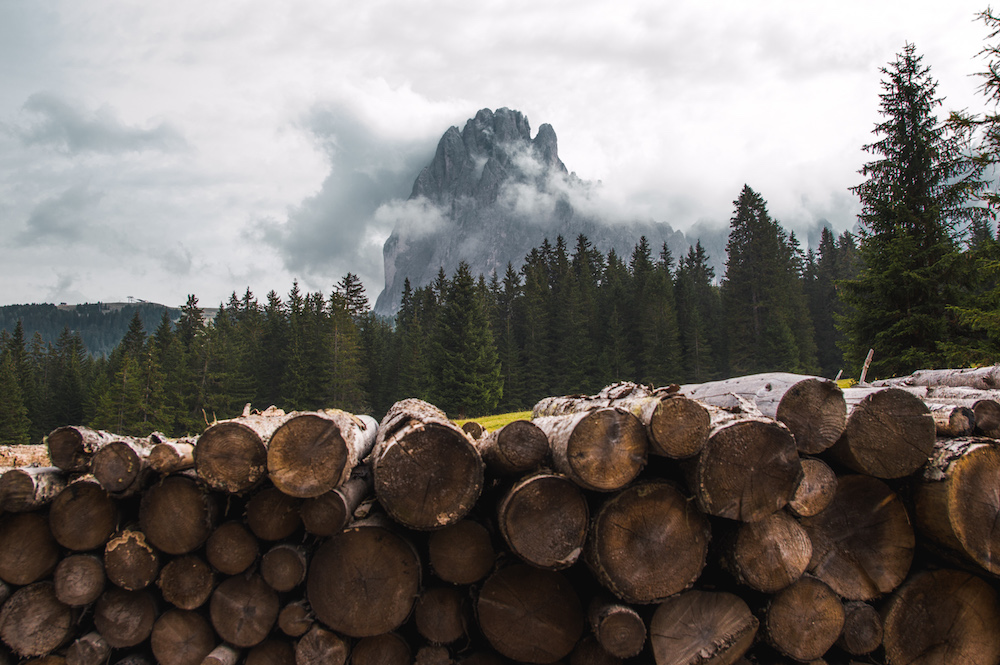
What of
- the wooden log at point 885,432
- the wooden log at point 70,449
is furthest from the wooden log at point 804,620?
the wooden log at point 70,449

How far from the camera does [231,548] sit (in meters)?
3.50

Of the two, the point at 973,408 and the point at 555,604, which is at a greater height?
the point at 973,408

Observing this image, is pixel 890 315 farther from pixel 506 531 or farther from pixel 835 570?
pixel 506 531

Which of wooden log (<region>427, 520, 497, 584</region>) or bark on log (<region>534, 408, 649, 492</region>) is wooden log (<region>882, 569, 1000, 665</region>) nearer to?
bark on log (<region>534, 408, 649, 492</region>)

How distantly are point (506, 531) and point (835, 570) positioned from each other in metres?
2.46

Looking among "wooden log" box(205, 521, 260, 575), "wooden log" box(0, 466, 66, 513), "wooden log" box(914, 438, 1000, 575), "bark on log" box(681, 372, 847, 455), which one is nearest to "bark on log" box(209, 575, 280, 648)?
"wooden log" box(205, 521, 260, 575)

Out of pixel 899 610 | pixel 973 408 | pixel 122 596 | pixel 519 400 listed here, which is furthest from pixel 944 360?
pixel 519 400

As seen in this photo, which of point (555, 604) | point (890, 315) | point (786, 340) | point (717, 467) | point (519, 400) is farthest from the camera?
point (519, 400)

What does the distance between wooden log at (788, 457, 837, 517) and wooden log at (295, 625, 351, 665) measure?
3.30 metres

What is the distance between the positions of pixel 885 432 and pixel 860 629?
55.8 inches

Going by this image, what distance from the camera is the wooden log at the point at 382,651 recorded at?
346 centimetres

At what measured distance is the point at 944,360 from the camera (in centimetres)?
1708

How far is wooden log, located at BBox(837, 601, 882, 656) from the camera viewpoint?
340cm

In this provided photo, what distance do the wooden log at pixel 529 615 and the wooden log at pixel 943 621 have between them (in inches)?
89.6
